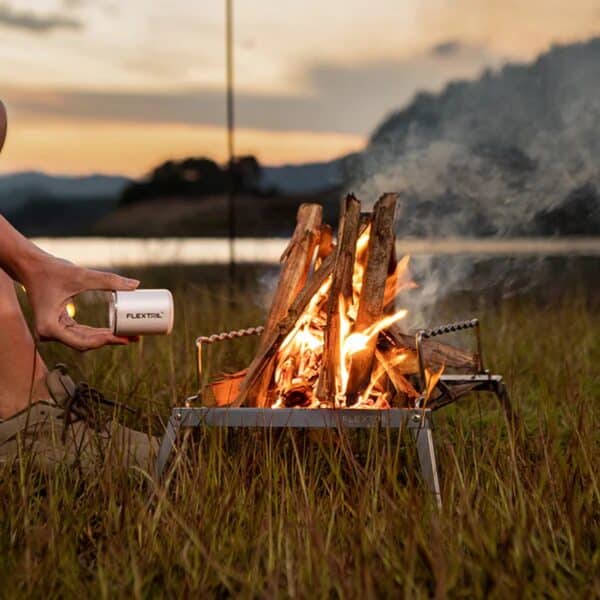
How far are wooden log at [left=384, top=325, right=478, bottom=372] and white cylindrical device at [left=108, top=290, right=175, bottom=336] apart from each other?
23.5 inches

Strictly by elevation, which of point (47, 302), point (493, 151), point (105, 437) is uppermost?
point (493, 151)

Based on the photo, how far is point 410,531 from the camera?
89.8 inches

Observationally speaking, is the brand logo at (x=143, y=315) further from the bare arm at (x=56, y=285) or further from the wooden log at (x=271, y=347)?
the wooden log at (x=271, y=347)

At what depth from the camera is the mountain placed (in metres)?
4.12

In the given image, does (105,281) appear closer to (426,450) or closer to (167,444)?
(167,444)

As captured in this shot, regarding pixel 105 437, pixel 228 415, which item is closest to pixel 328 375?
pixel 228 415

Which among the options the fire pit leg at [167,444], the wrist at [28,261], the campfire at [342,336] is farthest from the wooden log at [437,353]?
the wrist at [28,261]

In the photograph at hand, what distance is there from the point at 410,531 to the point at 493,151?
8.25ft

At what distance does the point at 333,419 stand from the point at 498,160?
199 centimetres

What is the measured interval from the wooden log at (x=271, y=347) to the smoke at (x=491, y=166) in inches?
29.6

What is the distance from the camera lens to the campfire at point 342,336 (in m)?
2.96

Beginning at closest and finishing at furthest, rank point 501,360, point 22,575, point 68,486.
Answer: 1. point 22,575
2. point 68,486
3. point 501,360

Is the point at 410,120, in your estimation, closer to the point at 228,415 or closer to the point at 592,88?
the point at 592,88

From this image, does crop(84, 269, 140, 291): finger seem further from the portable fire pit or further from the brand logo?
the portable fire pit
